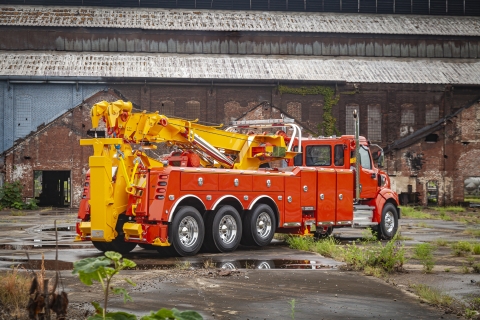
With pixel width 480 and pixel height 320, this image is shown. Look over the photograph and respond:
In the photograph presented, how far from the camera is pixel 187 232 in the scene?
543 inches

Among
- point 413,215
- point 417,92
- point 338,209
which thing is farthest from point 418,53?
point 338,209

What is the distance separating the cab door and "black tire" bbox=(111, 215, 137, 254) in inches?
273

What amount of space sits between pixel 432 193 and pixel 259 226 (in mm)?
32328

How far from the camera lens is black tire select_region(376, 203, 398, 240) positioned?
746 inches

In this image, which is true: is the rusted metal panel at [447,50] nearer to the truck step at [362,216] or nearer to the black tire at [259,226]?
the truck step at [362,216]

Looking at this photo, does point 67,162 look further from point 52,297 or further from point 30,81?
point 52,297

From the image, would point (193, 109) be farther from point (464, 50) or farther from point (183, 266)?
point (183, 266)

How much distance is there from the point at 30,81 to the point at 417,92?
23628mm

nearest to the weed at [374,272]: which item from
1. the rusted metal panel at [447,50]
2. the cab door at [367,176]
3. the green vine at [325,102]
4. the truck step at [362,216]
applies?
the truck step at [362,216]

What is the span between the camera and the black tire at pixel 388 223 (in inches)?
746

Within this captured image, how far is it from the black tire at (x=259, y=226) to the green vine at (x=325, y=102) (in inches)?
1120

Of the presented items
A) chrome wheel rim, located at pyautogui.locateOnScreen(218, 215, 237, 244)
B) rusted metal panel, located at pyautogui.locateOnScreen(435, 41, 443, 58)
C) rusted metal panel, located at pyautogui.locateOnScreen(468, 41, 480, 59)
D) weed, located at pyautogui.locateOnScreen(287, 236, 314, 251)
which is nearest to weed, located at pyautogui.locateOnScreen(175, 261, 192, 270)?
chrome wheel rim, located at pyautogui.locateOnScreen(218, 215, 237, 244)

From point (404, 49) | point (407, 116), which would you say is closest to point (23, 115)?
point (407, 116)

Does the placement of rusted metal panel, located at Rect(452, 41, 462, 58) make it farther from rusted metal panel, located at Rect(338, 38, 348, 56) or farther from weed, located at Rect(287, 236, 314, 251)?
weed, located at Rect(287, 236, 314, 251)
